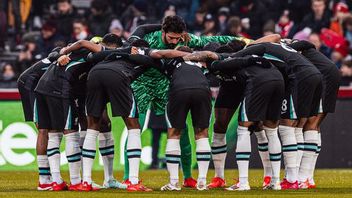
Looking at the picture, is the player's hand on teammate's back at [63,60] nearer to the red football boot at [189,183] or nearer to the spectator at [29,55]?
the red football boot at [189,183]

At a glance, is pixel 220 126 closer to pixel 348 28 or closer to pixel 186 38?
pixel 186 38

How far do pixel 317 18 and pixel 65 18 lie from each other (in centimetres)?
610

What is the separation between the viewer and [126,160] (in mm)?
19094

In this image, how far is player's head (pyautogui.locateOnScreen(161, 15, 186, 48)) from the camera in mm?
18312

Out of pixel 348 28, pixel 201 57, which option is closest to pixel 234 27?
pixel 348 28

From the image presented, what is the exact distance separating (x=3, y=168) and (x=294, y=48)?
7.90 m

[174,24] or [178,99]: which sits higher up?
[174,24]

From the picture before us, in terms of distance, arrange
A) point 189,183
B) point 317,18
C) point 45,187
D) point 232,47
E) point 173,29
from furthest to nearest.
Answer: point 317,18, point 189,183, point 232,47, point 45,187, point 173,29

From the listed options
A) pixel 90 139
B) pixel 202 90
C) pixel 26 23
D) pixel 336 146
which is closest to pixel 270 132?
pixel 202 90

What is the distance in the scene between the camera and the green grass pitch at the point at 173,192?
17.3 m


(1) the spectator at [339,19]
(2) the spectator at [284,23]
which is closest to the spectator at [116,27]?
(2) the spectator at [284,23]

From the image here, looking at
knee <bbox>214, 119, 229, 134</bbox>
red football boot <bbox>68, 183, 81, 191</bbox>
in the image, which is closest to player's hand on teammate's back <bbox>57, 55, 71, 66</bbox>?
red football boot <bbox>68, 183, 81, 191</bbox>

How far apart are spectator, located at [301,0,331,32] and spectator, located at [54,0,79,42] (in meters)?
5.63

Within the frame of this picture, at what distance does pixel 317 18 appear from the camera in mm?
29172
